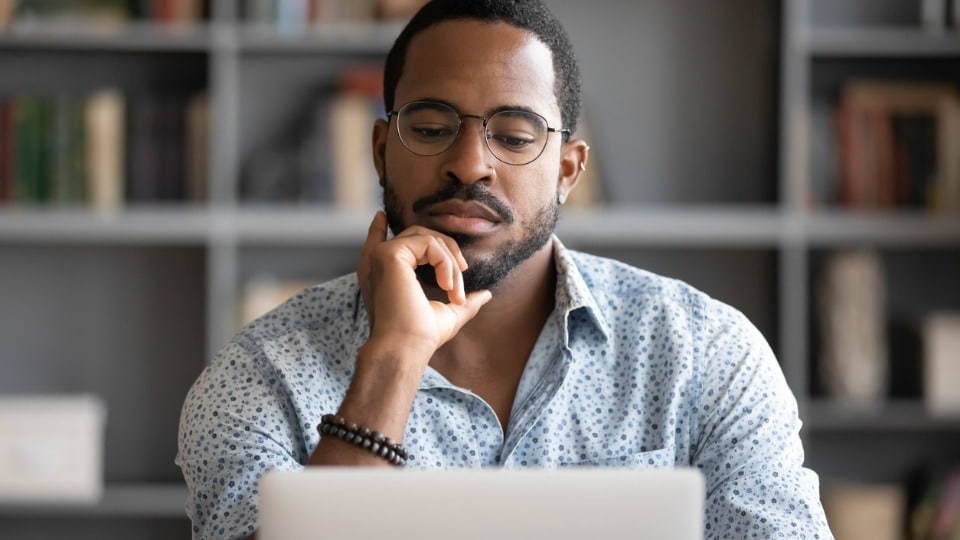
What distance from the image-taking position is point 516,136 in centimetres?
155

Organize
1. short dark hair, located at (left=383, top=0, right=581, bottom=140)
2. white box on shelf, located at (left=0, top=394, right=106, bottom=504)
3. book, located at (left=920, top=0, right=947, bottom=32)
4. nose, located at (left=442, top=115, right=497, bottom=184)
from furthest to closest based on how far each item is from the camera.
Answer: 1. book, located at (left=920, top=0, right=947, bottom=32)
2. white box on shelf, located at (left=0, top=394, right=106, bottom=504)
3. short dark hair, located at (left=383, top=0, right=581, bottom=140)
4. nose, located at (left=442, top=115, right=497, bottom=184)

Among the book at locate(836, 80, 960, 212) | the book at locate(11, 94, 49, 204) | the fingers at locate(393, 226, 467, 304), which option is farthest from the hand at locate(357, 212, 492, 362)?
the book at locate(836, 80, 960, 212)

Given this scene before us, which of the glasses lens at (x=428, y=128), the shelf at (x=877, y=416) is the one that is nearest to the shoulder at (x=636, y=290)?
the glasses lens at (x=428, y=128)

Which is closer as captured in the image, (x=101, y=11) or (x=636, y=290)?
(x=636, y=290)

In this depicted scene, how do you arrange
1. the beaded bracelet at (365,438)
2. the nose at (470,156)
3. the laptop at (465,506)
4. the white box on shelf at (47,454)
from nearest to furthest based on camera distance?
the laptop at (465,506) < the beaded bracelet at (365,438) < the nose at (470,156) < the white box on shelf at (47,454)

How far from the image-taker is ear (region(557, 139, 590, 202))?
66.0 inches

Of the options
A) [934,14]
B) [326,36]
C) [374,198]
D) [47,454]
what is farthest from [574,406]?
[934,14]

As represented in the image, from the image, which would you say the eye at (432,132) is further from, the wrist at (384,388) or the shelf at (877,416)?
the shelf at (877,416)

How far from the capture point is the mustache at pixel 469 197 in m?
1.50

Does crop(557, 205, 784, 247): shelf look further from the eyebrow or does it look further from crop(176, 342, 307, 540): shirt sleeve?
crop(176, 342, 307, 540): shirt sleeve

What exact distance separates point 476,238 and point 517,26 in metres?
0.28

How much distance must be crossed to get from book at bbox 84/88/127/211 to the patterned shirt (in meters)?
1.54

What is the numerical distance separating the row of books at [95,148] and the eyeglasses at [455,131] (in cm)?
161

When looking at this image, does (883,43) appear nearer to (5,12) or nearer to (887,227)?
(887,227)
